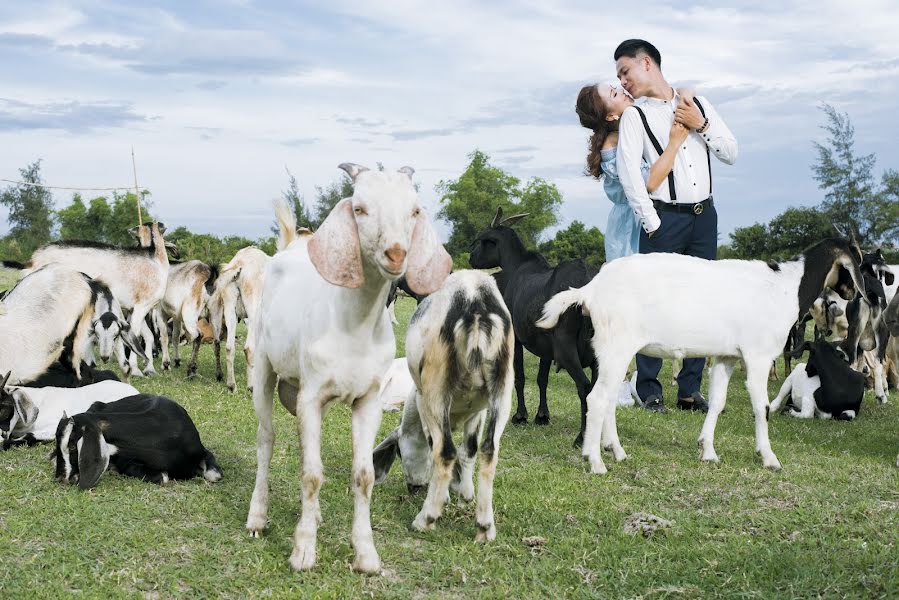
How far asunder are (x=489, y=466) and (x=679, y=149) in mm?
4350

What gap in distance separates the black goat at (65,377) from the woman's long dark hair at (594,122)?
5.40 metres

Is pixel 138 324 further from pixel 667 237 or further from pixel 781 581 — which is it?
pixel 781 581

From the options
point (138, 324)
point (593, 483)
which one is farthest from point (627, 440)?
point (138, 324)

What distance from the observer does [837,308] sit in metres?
12.4

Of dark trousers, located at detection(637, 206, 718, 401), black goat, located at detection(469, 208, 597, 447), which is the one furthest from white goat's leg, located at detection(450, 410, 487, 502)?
dark trousers, located at detection(637, 206, 718, 401)

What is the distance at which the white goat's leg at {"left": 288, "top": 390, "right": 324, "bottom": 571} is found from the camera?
4449 mm

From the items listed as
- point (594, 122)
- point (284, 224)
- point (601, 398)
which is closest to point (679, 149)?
point (594, 122)

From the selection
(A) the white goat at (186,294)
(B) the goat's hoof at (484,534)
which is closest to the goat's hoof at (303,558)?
(B) the goat's hoof at (484,534)

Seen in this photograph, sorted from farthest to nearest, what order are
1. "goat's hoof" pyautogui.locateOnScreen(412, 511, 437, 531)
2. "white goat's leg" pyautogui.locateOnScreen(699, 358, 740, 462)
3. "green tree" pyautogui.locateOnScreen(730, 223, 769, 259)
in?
"green tree" pyautogui.locateOnScreen(730, 223, 769, 259) → "white goat's leg" pyautogui.locateOnScreen(699, 358, 740, 462) → "goat's hoof" pyautogui.locateOnScreen(412, 511, 437, 531)

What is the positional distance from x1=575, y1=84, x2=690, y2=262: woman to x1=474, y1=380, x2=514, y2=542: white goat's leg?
4182mm

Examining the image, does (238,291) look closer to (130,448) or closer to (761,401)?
(130,448)

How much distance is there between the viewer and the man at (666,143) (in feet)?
26.2

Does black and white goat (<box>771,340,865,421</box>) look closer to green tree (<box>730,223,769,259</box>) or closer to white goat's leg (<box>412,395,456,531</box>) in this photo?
white goat's leg (<box>412,395,456,531</box>)

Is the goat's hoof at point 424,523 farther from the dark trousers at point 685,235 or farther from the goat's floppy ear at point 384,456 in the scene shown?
the dark trousers at point 685,235
